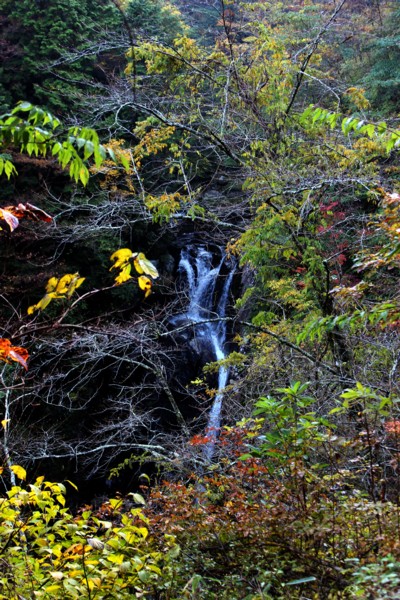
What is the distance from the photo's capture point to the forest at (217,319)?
71.0 inches

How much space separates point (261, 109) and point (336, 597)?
5693mm

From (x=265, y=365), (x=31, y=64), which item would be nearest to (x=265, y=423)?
(x=265, y=365)

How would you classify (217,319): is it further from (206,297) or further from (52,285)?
(206,297)

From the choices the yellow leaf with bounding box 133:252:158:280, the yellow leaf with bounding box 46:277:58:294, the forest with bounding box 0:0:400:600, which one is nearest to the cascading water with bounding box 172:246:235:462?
the forest with bounding box 0:0:400:600

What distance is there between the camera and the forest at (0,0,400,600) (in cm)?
180

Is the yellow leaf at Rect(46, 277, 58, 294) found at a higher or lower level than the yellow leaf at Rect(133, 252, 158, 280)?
lower

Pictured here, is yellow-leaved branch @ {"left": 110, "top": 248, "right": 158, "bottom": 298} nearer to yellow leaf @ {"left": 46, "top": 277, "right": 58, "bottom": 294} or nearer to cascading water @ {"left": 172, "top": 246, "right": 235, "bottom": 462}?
yellow leaf @ {"left": 46, "top": 277, "right": 58, "bottom": 294}

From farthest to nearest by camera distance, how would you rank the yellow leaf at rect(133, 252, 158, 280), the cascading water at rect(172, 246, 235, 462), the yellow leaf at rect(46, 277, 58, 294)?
the cascading water at rect(172, 246, 235, 462) < the yellow leaf at rect(46, 277, 58, 294) < the yellow leaf at rect(133, 252, 158, 280)

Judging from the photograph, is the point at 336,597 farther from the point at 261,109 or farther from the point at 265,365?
the point at 261,109

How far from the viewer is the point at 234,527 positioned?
6.59 ft

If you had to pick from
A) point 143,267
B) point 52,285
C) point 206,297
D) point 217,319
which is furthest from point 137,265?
point 206,297

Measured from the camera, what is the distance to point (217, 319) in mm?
5211

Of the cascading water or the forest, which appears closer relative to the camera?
the forest

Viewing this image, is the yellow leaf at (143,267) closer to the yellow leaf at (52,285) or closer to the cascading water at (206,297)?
the yellow leaf at (52,285)
